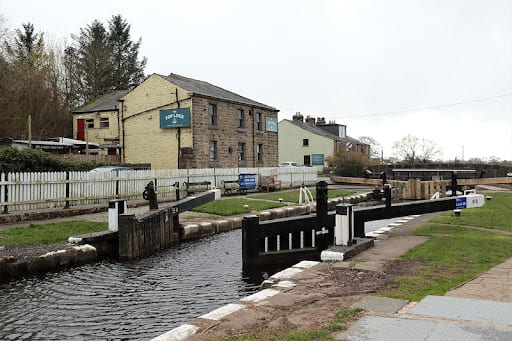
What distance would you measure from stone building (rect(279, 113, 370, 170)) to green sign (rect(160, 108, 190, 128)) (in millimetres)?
28927

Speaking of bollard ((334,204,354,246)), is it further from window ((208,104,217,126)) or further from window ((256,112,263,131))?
window ((256,112,263,131))

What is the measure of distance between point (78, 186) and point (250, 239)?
1036cm

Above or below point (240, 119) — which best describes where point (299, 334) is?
below

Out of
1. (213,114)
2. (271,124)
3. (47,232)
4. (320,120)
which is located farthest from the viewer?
(320,120)

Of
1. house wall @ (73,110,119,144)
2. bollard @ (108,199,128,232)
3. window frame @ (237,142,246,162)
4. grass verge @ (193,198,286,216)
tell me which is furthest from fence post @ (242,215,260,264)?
house wall @ (73,110,119,144)

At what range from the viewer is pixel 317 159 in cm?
5784

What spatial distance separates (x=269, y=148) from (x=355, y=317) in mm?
33578

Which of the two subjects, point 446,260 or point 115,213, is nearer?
point 446,260

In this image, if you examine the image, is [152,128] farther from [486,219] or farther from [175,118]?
[486,219]

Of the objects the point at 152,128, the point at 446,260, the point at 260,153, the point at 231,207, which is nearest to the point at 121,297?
the point at 446,260

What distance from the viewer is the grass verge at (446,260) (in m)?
6.27

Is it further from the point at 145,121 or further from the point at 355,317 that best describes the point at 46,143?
the point at 355,317

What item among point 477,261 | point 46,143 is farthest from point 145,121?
point 477,261

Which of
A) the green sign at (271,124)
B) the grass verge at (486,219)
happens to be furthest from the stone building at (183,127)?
the grass verge at (486,219)
